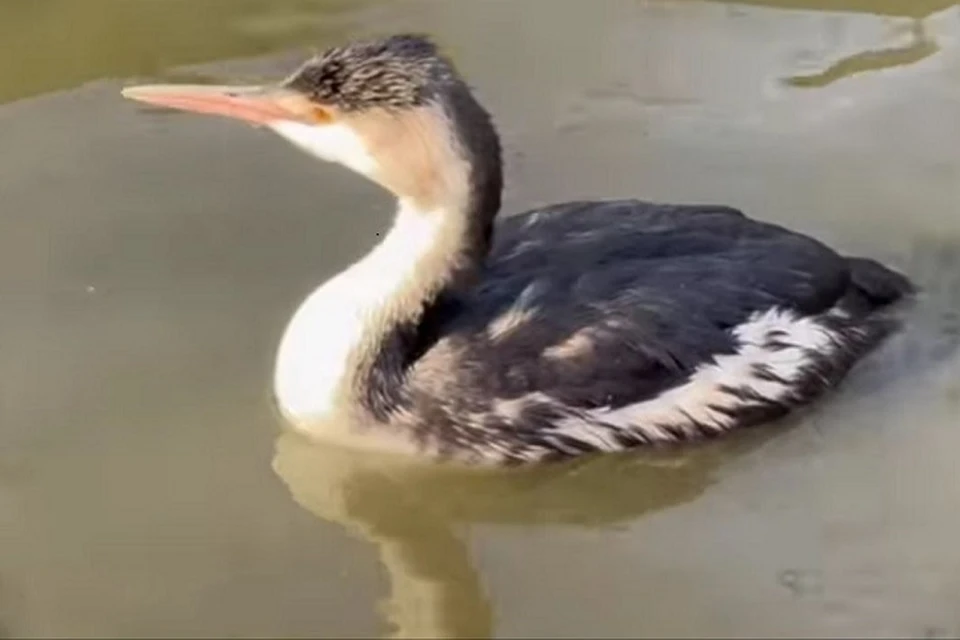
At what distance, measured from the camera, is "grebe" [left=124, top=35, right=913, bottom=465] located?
410 cm

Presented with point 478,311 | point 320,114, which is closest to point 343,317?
point 478,311

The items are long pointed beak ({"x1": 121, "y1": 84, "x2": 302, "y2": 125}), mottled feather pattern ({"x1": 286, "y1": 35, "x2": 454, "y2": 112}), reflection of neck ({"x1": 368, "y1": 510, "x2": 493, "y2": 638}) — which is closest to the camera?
reflection of neck ({"x1": 368, "y1": 510, "x2": 493, "y2": 638})

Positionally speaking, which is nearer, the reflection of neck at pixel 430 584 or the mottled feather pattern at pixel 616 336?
the reflection of neck at pixel 430 584

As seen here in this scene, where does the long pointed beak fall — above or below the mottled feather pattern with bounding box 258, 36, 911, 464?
above

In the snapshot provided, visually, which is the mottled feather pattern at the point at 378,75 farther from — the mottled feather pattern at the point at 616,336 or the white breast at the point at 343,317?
the mottled feather pattern at the point at 616,336

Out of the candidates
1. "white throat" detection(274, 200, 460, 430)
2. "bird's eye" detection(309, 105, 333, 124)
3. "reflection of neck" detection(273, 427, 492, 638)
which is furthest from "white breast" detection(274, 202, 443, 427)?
A: "bird's eye" detection(309, 105, 333, 124)

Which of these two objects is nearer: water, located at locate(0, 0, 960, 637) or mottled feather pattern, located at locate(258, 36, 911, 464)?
water, located at locate(0, 0, 960, 637)

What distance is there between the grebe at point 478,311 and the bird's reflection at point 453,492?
0.17 feet

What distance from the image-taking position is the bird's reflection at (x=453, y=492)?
4191 millimetres

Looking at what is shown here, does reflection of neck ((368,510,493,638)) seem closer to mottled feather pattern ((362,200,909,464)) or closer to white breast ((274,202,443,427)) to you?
mottled feather pattern ((362,200,909,464))

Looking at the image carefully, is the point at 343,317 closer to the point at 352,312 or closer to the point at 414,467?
the point at 352,312

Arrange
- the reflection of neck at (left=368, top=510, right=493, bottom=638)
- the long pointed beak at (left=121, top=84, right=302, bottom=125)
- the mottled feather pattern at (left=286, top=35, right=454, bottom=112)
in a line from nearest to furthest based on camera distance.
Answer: the reflection of neck at (left=368, top=510, right=493, bottom=638) → the mottled feather pattern at (left=286, top=35, right=454, bottom=112) → the long pointed beak at (left=121, top=84, right=302, bottom=125)

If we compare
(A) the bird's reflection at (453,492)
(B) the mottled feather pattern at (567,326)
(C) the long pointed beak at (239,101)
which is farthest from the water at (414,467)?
(C) the long pointed beak at (239,101)

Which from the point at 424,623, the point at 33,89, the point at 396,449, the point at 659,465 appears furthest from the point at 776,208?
the point at 33,89
